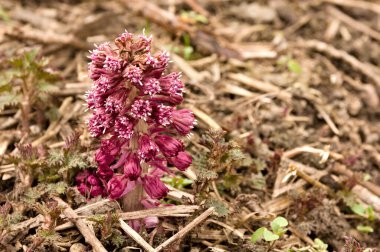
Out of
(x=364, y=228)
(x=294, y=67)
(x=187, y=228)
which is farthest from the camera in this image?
(x=294, y=67)

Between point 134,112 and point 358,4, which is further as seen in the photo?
point 358,4

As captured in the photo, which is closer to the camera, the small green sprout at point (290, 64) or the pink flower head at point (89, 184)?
the pink flower head at point (89, 184)

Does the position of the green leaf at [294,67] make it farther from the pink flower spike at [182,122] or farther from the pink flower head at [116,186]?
the pink flower head at [116,186]

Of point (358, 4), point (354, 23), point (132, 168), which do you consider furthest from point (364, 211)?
point (358, 4)

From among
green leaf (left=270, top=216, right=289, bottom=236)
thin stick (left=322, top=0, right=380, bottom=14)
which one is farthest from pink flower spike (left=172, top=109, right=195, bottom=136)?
thin stick (left=322, top=0, right=380, bottom=14)

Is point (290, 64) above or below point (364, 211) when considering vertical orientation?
above

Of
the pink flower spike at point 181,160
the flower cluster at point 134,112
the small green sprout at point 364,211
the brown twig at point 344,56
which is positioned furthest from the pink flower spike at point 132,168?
the brown twig at point 344,56

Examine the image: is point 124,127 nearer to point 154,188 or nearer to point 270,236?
point 154,188
